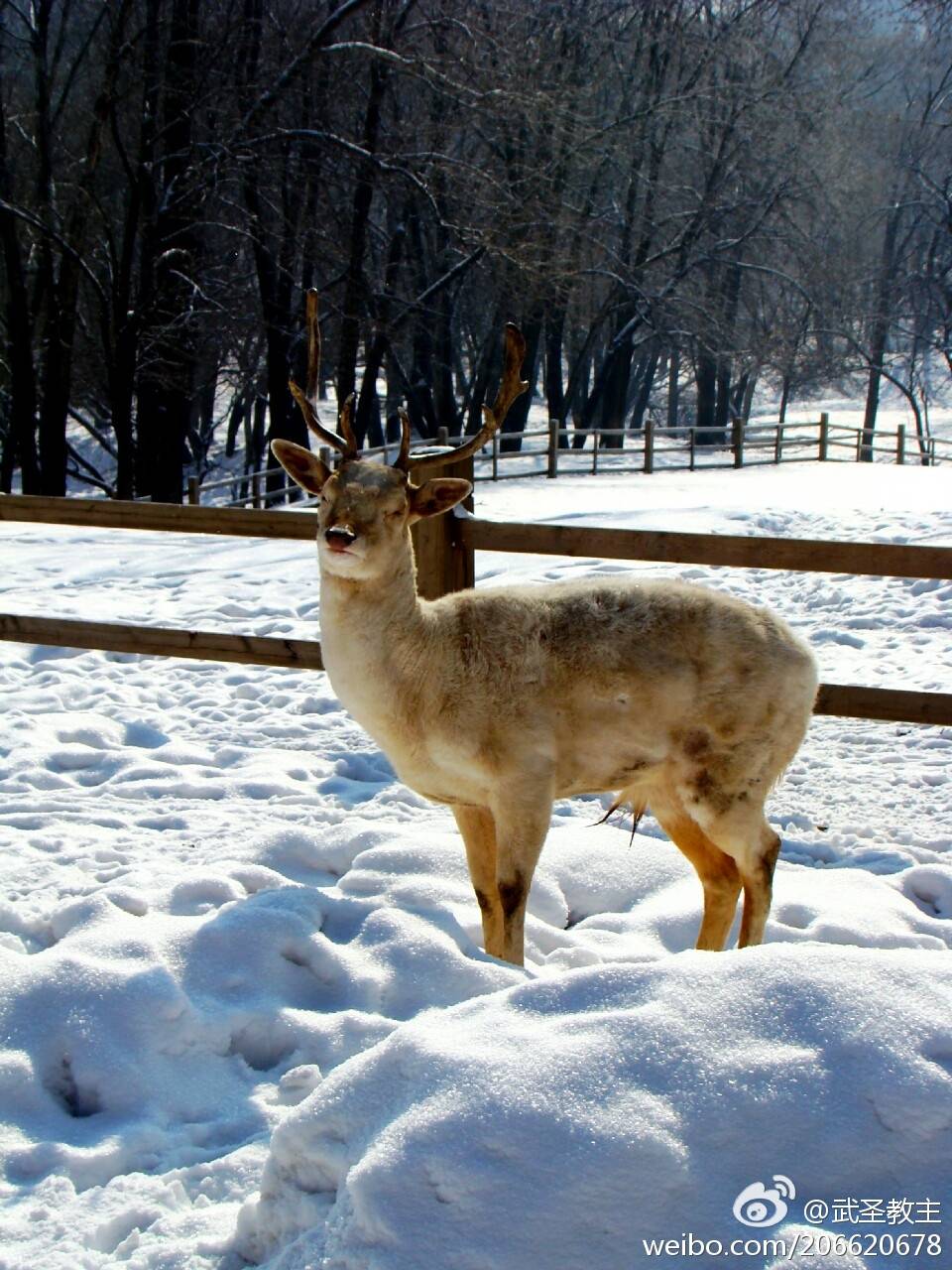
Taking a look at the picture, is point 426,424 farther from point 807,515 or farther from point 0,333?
point 807,515

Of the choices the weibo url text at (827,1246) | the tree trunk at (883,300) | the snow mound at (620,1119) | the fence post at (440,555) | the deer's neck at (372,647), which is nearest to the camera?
the weibo url text at (827,1246)

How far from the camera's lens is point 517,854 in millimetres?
4371

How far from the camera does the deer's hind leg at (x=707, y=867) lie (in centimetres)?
475

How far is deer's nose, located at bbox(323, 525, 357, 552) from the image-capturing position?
4.21 metres

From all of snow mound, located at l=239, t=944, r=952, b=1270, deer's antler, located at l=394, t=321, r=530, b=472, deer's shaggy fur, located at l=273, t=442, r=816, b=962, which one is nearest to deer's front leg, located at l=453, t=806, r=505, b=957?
deer's shaggy fur, located at l=273, t=442, r=816, b=962

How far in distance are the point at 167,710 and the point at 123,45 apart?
1376cm

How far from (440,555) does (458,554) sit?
0.11 meters

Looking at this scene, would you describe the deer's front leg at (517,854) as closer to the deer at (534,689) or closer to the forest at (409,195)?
the deer at (534,689)

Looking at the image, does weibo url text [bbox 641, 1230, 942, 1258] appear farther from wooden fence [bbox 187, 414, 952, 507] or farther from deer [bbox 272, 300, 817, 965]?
wooden fence [bbox 187, 414, 952, 507]

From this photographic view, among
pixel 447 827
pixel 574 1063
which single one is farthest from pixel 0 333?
pixel 574 1063

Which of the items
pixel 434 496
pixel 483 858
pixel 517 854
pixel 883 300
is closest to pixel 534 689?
pixel 517 854

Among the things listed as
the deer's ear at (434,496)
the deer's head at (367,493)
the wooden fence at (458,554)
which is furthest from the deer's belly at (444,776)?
the wooden fence at (458,554)

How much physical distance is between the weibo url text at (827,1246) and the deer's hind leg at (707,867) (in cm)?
255

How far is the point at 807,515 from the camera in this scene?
53.9 ft
